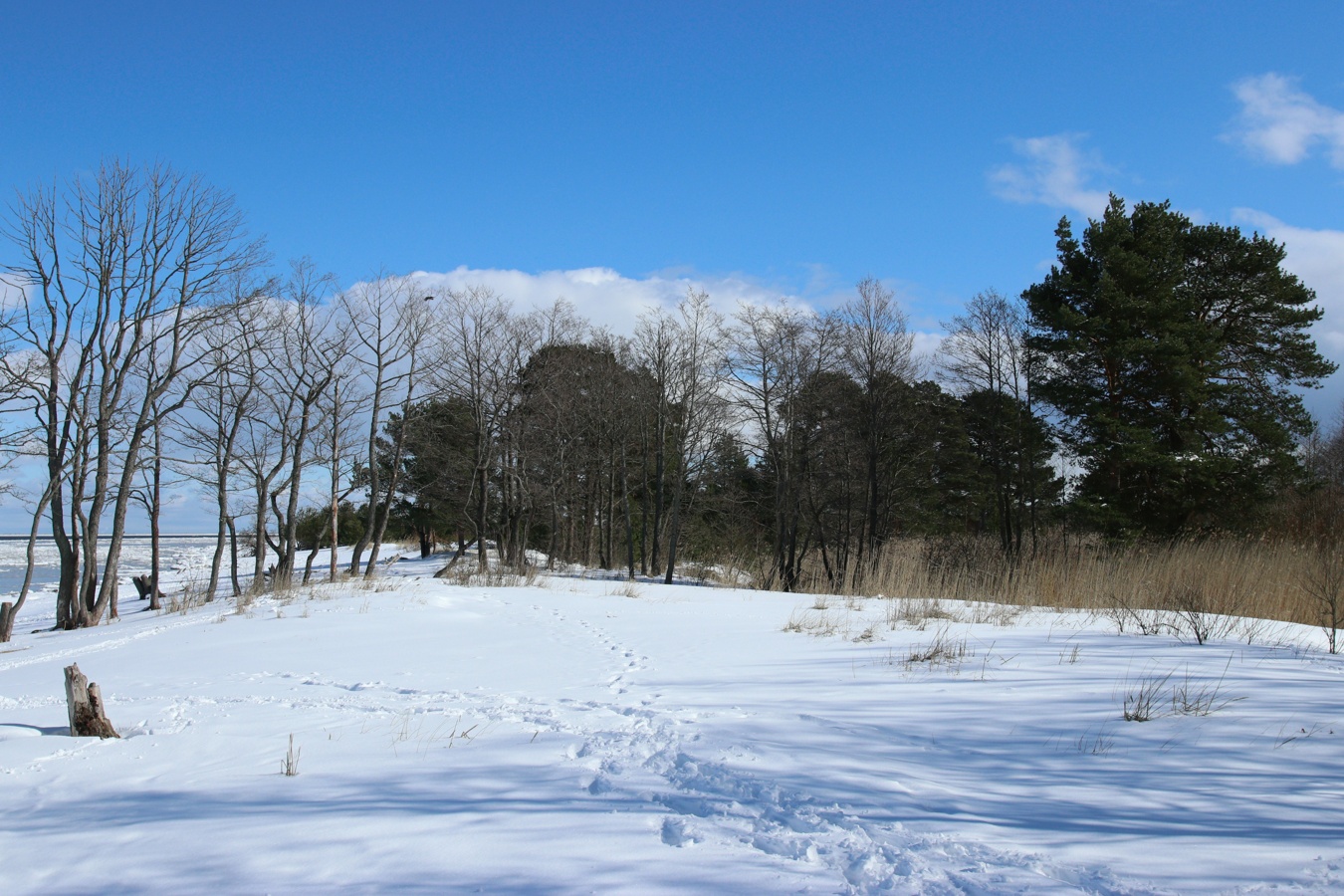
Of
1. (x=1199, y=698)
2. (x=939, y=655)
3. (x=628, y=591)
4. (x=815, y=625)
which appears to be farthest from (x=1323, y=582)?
(x=628, y=591)

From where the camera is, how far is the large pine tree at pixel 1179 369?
20656 millimetres

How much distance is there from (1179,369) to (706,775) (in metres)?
21.6

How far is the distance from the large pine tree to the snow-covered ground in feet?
55.0

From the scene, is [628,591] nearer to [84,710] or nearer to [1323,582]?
[1323,582]

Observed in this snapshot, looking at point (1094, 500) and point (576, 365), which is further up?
point (576, 365)

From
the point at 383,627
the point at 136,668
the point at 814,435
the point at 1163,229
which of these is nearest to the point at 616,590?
the point at 383,627

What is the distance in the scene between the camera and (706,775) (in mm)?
3279

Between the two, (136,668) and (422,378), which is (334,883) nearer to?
(136,668)

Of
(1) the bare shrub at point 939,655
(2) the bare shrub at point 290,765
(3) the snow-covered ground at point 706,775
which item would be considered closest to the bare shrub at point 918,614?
(1) the bare shrub at point 939,655

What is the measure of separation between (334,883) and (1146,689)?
13.7 feet

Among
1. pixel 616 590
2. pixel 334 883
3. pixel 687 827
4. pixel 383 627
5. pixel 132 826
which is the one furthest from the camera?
pixel 616 590

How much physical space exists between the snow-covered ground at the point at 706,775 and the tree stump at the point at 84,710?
11 cm

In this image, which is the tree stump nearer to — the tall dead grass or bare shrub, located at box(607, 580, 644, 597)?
the tall dead grass

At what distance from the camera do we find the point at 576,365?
29.7 meters
